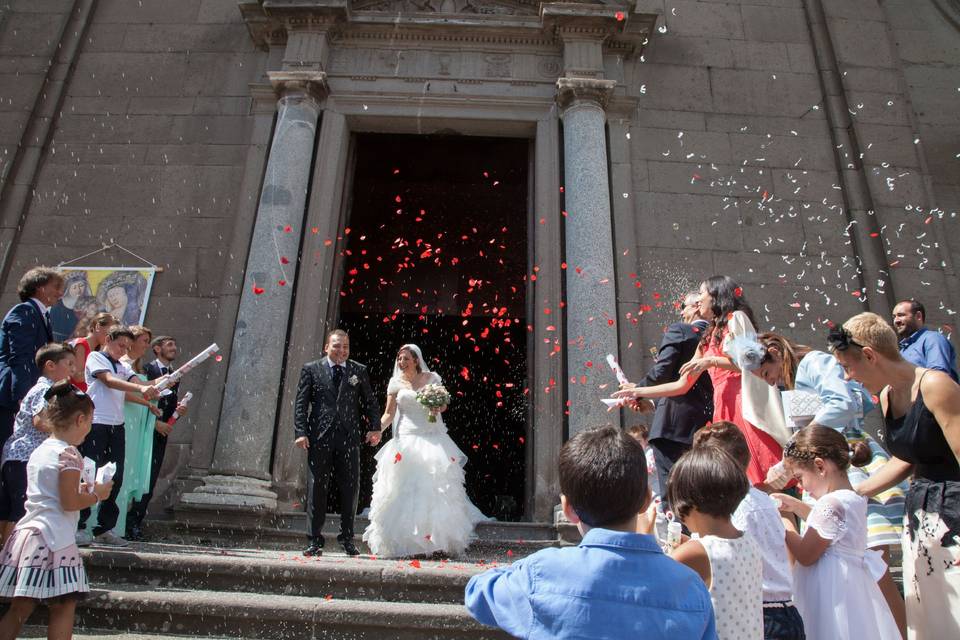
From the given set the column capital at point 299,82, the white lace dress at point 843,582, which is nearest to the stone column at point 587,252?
the column capital at point 299,82

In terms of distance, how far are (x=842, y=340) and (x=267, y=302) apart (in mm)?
6144

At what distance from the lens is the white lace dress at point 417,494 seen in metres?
5.82

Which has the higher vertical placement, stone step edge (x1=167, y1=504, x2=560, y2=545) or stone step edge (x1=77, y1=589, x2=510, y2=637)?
stone step edge (x1=167, y1=504, x2=560, y2=545)

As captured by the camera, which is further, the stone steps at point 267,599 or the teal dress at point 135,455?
the teal dress at point 135,455

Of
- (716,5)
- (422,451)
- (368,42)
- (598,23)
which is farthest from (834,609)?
(716,5)

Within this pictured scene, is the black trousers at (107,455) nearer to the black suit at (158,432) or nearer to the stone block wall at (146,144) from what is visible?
the black suit at (158,432)

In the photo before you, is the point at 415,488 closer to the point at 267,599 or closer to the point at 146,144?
the point at 267,599

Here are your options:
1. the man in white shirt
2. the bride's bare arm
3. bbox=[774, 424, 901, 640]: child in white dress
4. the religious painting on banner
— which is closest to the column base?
the man in white shirt

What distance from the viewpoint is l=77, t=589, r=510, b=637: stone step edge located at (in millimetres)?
3918

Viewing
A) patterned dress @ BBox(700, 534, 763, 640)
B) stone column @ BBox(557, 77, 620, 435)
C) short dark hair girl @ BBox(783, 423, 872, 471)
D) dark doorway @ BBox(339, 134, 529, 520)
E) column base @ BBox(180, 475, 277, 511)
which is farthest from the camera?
dark doorway @ BBox(339, 134, 529, 520)

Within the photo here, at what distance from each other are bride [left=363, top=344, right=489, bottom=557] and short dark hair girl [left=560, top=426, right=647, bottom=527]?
4122 millimetres

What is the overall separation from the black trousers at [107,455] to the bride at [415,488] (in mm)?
2009

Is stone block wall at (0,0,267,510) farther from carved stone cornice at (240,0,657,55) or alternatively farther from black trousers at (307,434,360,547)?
black trousers at (307,434,360,547)

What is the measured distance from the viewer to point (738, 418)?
13.5 ft
